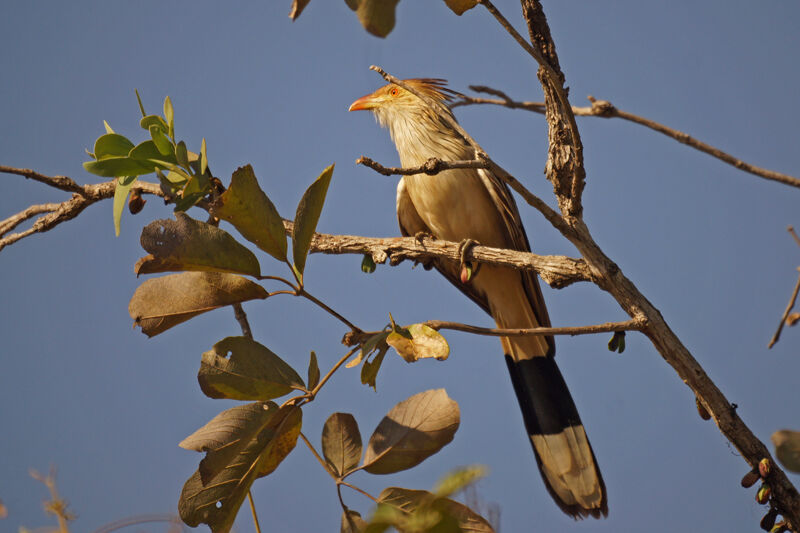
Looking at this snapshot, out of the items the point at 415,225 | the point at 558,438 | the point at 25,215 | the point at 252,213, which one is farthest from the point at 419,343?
the point at 415,225

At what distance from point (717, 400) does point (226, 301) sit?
116cm

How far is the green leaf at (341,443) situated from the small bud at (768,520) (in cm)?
100

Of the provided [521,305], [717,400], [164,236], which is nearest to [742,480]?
[717,400]

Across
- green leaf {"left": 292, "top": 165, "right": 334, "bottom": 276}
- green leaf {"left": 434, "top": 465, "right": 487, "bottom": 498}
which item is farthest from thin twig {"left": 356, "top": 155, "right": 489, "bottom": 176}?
green leaf {"left": 434, "top": 465, "right": 487, "bottom": 498}

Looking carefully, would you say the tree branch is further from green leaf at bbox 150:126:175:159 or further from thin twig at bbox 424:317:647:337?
green leaf at bbox 150:126:175:159

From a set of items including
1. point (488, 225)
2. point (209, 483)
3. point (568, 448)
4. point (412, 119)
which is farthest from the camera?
point (412, 119)

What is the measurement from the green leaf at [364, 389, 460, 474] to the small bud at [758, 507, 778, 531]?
877mm

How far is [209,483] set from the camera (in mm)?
1311

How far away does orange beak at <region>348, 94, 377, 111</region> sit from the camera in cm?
392

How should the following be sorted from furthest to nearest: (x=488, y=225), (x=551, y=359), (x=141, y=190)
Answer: (x=488, y=225) < (x=551, y=359) < (x=141, y=190)

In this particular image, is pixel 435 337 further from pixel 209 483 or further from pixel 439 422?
pixel 209 483

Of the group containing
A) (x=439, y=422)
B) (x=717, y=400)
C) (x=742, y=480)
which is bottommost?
(x=742, y=480)

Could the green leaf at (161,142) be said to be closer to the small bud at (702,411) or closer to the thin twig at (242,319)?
the thin twig at (242,319)

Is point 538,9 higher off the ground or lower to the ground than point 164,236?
higher
